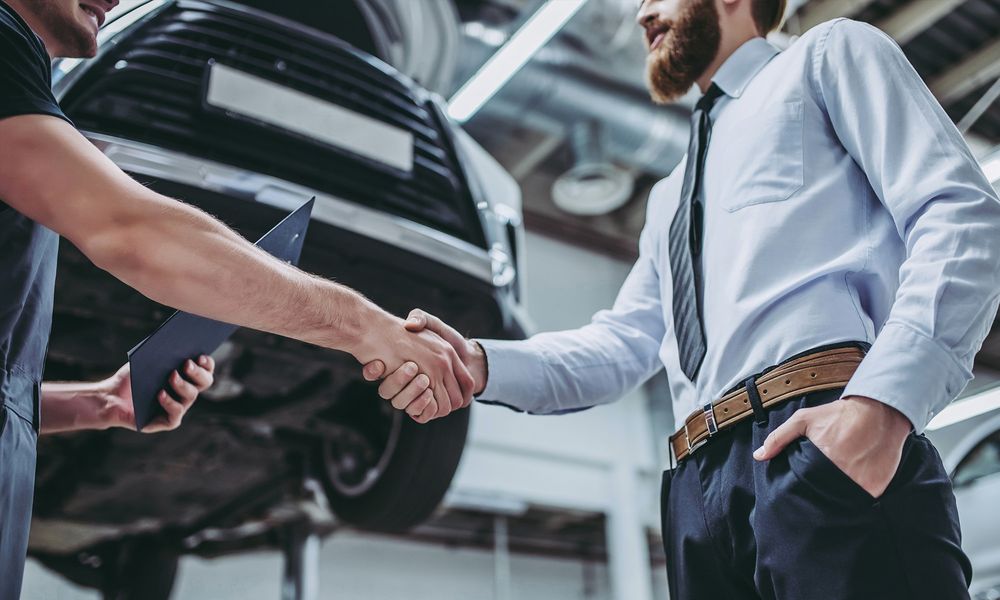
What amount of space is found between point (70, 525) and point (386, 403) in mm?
1087

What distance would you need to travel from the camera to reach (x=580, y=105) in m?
4.95

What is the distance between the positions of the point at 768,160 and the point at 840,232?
0.42 feet

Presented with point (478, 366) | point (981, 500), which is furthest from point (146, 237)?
point (981, 500)

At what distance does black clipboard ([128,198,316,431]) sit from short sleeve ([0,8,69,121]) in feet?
0.94

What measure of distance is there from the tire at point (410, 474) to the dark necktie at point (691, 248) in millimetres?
1093

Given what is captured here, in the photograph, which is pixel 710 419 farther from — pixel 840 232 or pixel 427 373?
pixel 427 373

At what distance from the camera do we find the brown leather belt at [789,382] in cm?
94

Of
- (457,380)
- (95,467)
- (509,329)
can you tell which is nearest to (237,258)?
(457,380)

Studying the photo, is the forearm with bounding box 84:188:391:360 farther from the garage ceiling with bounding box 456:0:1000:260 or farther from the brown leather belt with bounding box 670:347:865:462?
the garage ceiling with bounding box 456:0:1000:260

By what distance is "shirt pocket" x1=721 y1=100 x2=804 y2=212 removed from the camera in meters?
1.07

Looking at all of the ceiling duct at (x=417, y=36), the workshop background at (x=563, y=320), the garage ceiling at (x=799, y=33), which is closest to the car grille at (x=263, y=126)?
the ceiling duct at (x=417, y=36)

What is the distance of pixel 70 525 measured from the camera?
260 cm

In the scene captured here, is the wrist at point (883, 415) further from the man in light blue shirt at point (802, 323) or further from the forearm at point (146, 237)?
the forearm at point (146, 237)

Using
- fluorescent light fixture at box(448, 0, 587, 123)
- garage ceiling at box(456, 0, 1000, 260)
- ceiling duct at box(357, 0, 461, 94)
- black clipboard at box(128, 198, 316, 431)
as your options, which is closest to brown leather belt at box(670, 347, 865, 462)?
black clipboard at box(128, 198, 316, 431)
